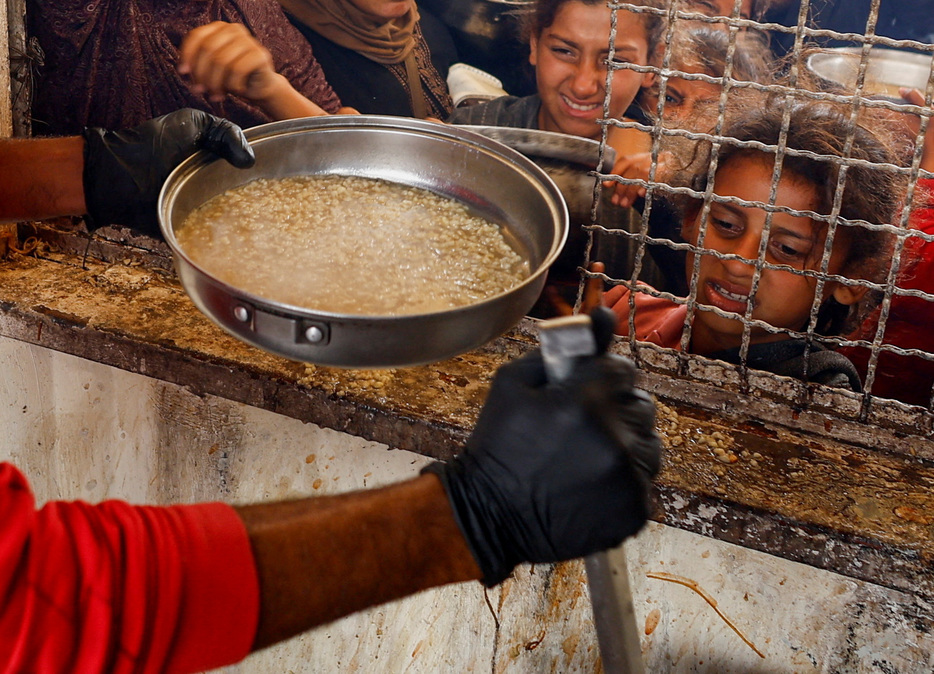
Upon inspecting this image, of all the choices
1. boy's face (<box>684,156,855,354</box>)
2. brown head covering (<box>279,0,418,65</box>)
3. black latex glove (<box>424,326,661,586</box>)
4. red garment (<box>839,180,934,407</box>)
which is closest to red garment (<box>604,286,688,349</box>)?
boy's face (<box>684,156,855,354</box>)

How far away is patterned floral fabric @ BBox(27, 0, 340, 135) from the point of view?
2088 millimetres

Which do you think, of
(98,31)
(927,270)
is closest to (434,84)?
(98,31)

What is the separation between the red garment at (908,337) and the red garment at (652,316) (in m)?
0.39

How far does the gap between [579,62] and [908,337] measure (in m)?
1.00

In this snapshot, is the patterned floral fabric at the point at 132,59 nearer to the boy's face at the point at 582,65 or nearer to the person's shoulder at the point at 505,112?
the person's shoulder at the point at 505,112

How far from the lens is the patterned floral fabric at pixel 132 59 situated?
2088 mm

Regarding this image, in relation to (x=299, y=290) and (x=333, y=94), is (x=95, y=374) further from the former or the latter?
(x=299, y=290)

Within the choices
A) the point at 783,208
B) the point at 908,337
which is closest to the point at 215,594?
the point at 783,208

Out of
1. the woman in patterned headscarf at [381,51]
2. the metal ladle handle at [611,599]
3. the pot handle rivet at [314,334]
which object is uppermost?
the woman in patterned headscarf at [381,51]

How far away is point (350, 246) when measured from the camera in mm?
1496

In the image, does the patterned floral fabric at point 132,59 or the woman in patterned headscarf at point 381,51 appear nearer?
Answer: the woman in patterned headscarf at point 381,51

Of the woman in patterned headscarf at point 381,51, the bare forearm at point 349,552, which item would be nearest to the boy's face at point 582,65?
the woman in patterned headscarf at point 381,51

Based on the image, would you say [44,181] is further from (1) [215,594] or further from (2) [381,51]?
(1) [215,594]

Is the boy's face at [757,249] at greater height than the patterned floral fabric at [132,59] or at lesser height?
lesser
